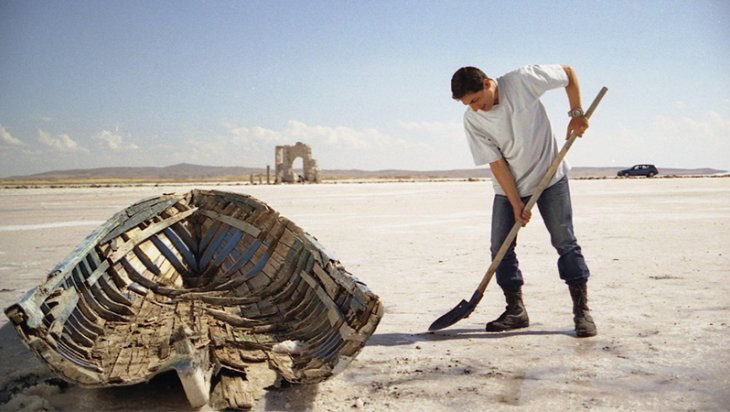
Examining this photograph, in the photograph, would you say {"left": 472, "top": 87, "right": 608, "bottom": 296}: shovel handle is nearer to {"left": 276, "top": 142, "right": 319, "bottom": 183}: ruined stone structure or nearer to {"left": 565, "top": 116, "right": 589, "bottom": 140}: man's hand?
{"left": 565, "top": 116, "right": 589, "bottom": 140}: man's hand

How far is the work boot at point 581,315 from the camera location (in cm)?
371

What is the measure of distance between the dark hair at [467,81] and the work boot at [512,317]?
1.42 meters

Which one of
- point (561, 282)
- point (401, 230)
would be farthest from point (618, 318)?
point (401, 230)

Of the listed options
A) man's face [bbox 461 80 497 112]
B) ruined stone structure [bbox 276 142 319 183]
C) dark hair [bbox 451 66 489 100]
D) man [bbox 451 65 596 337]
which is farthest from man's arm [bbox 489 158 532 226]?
ruined stone structure [bbox 276 142 319 183]

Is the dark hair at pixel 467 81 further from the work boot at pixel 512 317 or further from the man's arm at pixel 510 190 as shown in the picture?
the work boot at pixel 512 317

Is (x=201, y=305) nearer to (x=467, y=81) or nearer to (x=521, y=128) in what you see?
(x=467, y=81)

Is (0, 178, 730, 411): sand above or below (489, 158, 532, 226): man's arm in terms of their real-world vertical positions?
below

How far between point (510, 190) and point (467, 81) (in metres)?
0.78

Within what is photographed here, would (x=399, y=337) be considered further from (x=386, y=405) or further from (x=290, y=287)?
(x=386, y=405)

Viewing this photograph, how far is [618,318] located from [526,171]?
4.53 ft

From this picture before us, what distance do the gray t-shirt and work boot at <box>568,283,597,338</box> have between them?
0.71m

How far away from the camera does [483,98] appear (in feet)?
11.7

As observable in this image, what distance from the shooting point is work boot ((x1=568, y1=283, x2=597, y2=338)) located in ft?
12.2

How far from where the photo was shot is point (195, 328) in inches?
144
